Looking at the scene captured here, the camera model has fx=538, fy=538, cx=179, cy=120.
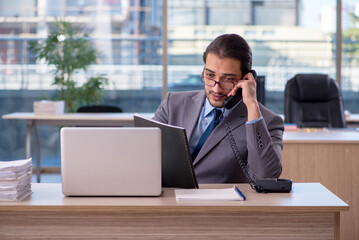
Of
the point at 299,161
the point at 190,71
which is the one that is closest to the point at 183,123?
the point at 299,161

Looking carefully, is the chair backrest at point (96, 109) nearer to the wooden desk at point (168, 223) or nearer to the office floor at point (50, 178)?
the office floor at point (50, 178)

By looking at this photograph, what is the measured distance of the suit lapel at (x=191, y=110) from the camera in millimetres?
2588

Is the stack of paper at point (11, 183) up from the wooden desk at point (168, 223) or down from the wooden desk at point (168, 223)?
up

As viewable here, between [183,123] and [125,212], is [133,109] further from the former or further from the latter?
[125,212]

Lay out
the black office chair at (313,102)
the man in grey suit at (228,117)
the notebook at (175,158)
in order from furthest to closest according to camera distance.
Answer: the black office chair at (313,102) < the man in grey suit at (228,117) < the notebook at (175,158)

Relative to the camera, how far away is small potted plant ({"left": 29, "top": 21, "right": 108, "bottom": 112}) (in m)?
6.04

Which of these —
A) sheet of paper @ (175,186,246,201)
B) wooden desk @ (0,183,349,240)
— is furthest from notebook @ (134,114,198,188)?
wooden desk @ (0,183,349,240)

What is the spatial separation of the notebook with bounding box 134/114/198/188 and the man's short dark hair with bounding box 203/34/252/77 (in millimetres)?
509

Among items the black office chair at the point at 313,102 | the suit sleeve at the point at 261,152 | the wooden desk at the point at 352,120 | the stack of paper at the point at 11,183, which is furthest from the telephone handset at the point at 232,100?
the wooden desk at the point at 352,120

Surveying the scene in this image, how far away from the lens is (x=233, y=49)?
243 cm

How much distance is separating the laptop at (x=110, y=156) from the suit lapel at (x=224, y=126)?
522mm

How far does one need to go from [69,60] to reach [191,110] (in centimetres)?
368

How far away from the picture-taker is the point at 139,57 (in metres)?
6.61

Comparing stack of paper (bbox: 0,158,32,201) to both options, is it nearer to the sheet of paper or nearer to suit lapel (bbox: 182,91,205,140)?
the sheet of paper
